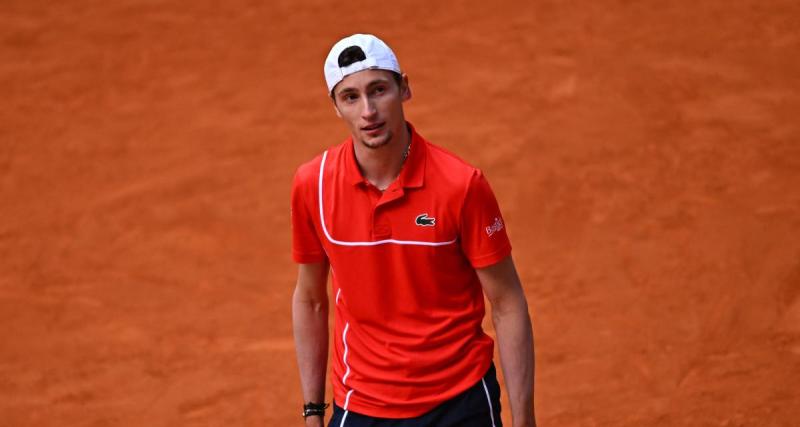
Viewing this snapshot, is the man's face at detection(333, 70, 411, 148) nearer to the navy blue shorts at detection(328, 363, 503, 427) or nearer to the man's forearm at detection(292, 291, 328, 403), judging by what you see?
the man's forearm at detection(292, 291, 328, 403)

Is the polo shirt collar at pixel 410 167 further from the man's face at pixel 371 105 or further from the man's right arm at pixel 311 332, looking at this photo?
the man's right arm at pixel 311 332

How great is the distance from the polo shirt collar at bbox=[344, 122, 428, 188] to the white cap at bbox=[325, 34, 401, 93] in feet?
0.68

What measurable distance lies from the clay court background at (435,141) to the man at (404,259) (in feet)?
8.33

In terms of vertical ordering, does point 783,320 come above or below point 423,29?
below

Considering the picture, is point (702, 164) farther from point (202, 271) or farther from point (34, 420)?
point (34, 420)

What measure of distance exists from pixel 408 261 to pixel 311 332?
0.43 m

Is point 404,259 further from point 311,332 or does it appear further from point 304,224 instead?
point 311,332

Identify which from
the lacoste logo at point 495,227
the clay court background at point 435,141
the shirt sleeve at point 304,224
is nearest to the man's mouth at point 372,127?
the shirt sleeve at point 304,224

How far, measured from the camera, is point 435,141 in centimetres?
789

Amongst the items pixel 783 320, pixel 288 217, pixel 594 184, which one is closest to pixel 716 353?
pixel 783 320

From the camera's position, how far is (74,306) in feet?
23.0

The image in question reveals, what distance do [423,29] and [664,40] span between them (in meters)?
1.62

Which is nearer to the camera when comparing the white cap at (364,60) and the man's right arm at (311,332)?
the white cap at (364,60)

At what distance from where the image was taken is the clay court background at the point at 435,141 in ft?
20.8
